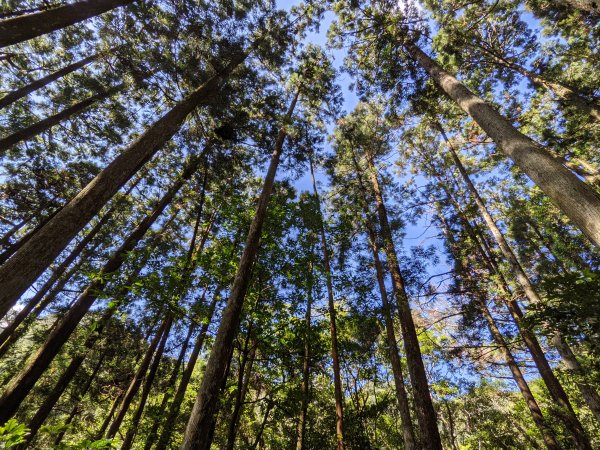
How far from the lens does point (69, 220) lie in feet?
14.8

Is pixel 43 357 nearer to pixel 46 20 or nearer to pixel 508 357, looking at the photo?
pixel 46 20

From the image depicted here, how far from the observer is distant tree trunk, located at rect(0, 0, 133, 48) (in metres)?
4.83

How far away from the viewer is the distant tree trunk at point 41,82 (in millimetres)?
9429

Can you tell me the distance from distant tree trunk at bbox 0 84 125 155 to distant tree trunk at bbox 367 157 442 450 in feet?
40.7

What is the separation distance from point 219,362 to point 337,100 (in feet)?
40.0

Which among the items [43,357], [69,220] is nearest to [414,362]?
[69,220]

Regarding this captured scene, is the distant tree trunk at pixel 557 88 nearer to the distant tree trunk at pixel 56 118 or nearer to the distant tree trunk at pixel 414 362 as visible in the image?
the distant tree trunk at pixel 414 362

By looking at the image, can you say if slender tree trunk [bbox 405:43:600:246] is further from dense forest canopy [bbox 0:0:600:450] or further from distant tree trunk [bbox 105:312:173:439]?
distant tree trunk [bbox 105:312:173:439]

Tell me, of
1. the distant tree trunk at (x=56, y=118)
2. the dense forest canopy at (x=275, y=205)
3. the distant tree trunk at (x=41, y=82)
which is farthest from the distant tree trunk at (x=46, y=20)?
the distant tree trunk at (x=56, y=118)

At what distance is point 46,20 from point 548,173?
9117mm

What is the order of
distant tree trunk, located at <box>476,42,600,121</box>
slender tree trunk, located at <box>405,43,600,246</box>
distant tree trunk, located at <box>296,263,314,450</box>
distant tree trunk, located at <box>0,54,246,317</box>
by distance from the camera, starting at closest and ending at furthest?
slender tree trunk, located at <box>405,43,600,246</box> → distant tree trunk, located at <box>0,54,246,317</box> → distant tree trunk, located at <box>296,263,314,450</box> → distant tree trunk, located at <box>476,42,600,121</box>

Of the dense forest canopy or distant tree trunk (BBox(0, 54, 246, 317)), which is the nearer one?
distant tree trunk (BBox(0, 54, 246, 317))

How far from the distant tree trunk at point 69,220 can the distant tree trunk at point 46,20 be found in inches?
93.4

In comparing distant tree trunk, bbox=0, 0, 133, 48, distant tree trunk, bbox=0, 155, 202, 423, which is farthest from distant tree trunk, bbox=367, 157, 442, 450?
distant tree trunk, bbox=0, 0, 133, 48
